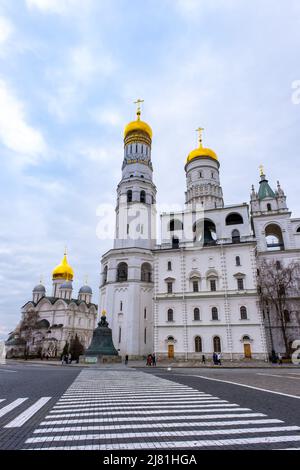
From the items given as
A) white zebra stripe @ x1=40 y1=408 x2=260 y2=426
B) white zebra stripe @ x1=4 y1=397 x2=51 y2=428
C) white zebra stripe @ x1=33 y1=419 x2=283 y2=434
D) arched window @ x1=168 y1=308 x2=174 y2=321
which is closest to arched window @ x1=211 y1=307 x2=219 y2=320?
arched window @ x1=168 y1=308 x2=174 y2=321

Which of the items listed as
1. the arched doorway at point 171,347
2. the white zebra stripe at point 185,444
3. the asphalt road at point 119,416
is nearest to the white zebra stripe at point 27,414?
the asphalt road at point 119,416

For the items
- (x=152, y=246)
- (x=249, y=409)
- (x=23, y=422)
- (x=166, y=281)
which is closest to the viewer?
(x=23, y=422)

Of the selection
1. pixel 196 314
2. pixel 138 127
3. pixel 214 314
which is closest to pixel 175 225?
pixel 196 314

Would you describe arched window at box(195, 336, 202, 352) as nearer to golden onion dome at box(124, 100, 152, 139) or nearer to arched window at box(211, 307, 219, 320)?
arched window at box(211, 307, 219, 320)

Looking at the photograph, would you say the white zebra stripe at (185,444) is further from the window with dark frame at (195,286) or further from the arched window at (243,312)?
the window with dark frame at (195,286)

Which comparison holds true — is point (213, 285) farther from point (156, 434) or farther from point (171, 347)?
point (156, 434)

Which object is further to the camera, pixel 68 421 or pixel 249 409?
pixel 249 409

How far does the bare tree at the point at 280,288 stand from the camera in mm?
37531

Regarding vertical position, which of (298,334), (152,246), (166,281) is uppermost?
(152,246)

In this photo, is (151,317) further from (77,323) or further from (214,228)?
(77,323)
